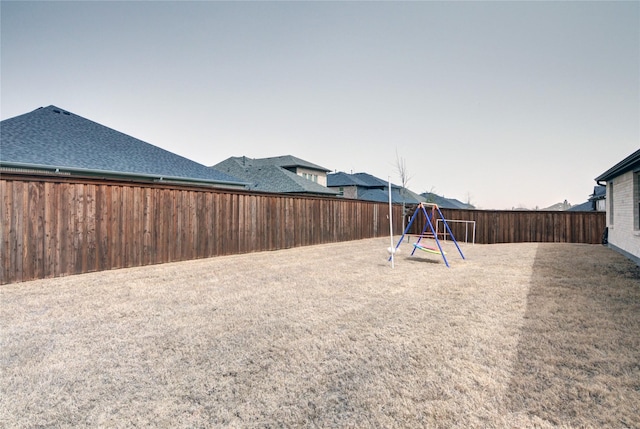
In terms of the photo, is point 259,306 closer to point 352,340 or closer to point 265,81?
point 352,340

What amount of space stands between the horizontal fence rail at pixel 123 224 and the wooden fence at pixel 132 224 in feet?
0.05

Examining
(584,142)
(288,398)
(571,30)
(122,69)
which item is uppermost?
(571,30)

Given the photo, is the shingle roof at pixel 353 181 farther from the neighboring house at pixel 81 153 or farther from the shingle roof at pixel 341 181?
the neighboring house at pixel 81 153

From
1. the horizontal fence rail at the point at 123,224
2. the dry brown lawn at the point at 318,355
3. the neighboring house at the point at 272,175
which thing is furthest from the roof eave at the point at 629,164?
the neighboring house at the point at 272,175

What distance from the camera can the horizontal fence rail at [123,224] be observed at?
17.9 ft

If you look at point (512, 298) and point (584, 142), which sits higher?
point (584, 142)

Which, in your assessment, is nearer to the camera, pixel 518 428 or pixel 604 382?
pixel 518 428

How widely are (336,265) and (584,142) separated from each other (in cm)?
1473

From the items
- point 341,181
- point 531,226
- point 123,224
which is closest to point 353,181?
point 341,181

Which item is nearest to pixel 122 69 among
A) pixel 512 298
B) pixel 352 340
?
pixel 352 340

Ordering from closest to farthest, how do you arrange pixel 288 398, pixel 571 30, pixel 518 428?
pixel 518 428 → pixel 288 398 → pixel 571 30

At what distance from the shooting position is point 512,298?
4.73 m

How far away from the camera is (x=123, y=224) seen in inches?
269

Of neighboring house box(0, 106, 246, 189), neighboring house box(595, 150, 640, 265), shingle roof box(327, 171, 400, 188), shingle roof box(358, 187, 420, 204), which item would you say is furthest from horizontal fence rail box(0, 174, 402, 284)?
shingle roof box(327, 171, 400, 188)
